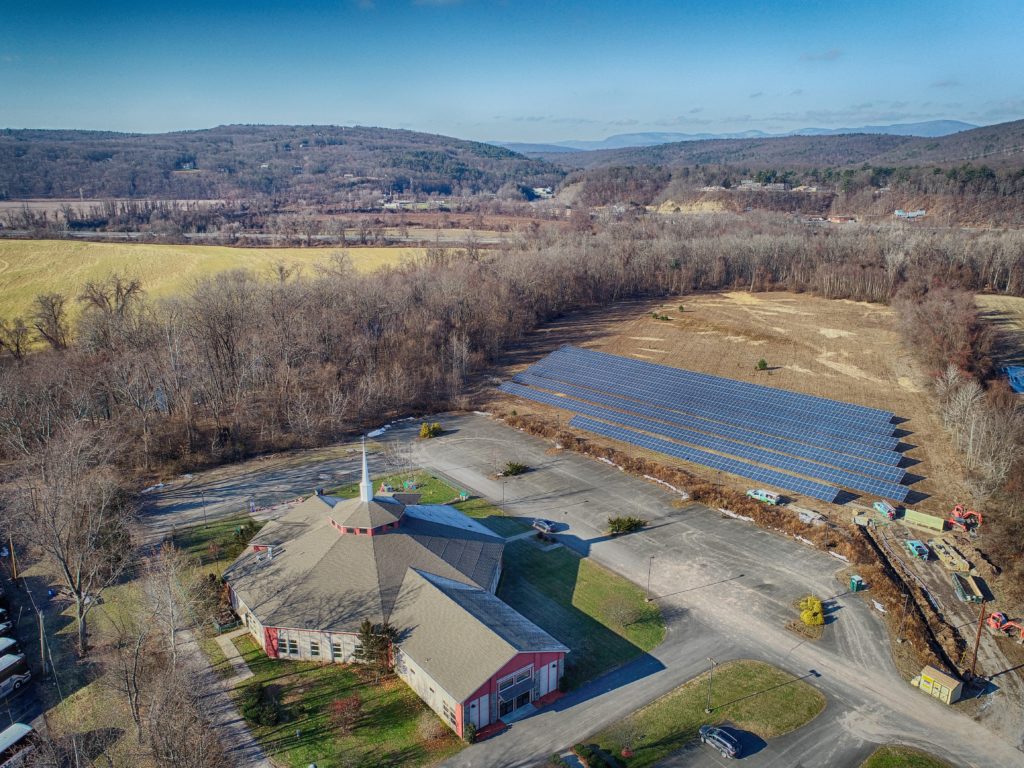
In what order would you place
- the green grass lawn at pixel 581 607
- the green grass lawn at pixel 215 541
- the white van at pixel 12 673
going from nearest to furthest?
the white van at pixel 12 673 → the green grass lawn at pixel 581 607 → the green grass lawn at pixel 215 541

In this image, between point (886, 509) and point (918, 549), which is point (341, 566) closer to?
point (918, 549)

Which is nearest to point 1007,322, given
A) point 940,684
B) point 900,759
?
point 940,684

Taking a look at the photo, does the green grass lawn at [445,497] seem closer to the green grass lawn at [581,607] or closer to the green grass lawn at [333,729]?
the green grass lawn at [581,607]

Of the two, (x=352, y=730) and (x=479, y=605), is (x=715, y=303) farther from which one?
(x=352, y=730)

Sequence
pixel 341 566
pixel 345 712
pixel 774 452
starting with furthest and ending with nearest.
Result: 1. pixel 774 452
2. pixel 341 566
3. pixel 345 712

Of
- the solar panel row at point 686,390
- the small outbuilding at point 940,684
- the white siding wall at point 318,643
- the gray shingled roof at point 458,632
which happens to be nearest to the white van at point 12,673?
the white siding wall at point 318,643

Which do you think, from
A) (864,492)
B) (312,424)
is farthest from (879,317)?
(312,424)
